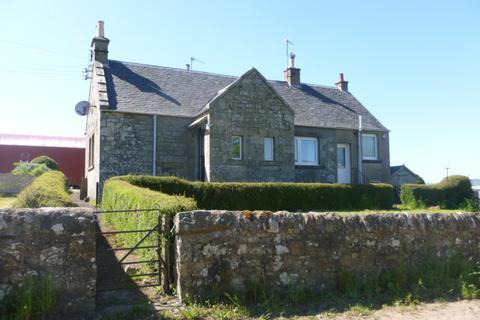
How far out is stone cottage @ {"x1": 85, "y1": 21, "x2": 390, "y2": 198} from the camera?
717 inches

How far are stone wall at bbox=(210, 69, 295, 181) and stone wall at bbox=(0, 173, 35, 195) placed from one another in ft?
42.2

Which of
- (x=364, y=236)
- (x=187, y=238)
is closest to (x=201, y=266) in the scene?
(x=187, y=238)

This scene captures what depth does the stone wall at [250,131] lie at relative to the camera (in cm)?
1788

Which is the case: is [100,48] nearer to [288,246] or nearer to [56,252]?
[56,252]

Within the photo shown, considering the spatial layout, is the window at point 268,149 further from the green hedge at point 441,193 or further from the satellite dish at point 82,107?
the satellite dish at point 82,107

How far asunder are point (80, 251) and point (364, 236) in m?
4.36

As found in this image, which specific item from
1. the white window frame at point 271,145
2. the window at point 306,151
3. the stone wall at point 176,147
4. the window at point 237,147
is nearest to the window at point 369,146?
the window at point 306,151

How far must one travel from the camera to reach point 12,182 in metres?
24.2

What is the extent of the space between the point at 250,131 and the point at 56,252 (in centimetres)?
1386

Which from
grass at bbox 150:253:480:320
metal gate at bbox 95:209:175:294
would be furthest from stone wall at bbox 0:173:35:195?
grass at bbox 150:253:480:320

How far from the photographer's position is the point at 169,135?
19562 millimetres

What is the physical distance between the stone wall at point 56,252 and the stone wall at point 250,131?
39.9ft

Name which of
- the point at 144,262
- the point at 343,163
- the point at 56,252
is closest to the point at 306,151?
the point at 343,163

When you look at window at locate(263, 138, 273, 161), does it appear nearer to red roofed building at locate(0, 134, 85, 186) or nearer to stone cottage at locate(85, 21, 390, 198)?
stone cottage at locate(85, 21, 390, 198)
